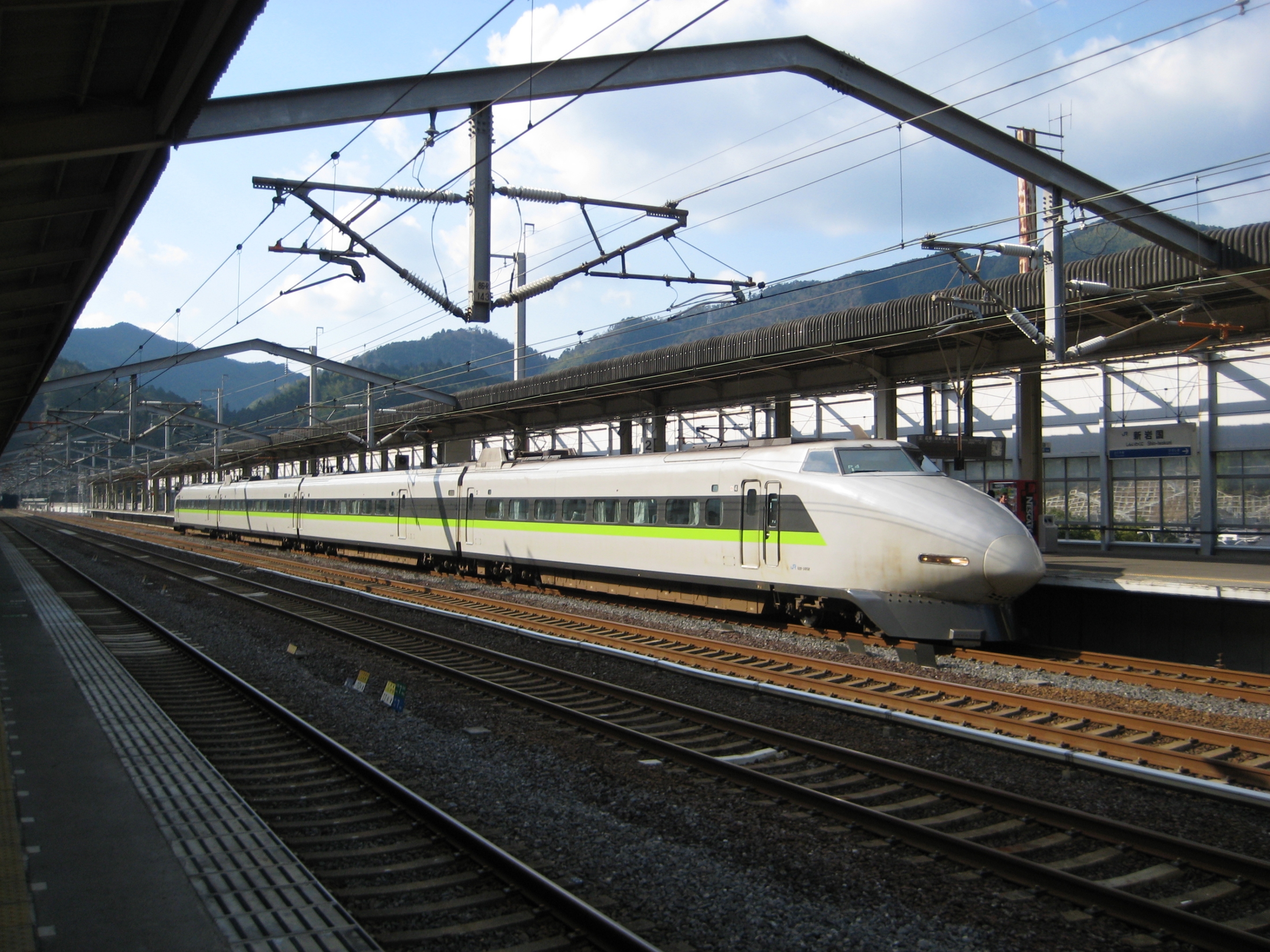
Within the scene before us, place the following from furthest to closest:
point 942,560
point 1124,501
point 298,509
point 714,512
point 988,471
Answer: point 298,509, point 988,471, point 1124,501, point 714,512, point 942,560

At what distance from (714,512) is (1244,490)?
1835 cm

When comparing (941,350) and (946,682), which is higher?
(941,350)

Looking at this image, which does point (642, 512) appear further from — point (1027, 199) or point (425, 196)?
point (1027, 199)

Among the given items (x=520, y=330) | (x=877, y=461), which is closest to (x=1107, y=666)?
(x=877, y=461)

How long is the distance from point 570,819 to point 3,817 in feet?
11.3

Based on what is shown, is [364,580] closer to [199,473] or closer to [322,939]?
[322,939]

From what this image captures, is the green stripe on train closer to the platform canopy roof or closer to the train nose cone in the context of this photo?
the train nose cone

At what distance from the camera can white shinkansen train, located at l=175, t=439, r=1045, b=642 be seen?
451 inches

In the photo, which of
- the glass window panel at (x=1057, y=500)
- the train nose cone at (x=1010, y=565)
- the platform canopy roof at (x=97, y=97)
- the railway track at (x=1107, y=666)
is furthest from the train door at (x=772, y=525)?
the glass window panel at (x=1057, y=500)

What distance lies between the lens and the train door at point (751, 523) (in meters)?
13.8

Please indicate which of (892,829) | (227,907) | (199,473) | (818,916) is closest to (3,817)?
(227,907)

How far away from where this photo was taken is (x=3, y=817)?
5.36 meters

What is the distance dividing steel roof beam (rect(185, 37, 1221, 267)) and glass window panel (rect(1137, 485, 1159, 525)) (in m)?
14.7

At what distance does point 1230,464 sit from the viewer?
24.7 metres
